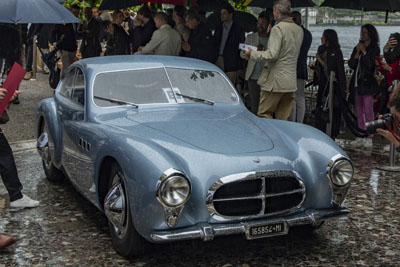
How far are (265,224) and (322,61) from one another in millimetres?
5958

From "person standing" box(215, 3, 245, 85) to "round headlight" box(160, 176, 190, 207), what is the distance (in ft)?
20.8

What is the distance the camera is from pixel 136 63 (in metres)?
6.90

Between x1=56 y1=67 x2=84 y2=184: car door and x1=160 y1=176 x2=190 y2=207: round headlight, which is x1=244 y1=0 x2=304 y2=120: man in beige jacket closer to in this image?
x1=56 y1=67 x2=84 y2=184: car door

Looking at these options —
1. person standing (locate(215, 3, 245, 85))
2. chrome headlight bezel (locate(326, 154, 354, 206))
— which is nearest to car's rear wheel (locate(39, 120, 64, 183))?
chrome headlight bezel (locate(326, 154, 354, 206))

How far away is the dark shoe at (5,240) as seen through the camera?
18.3 ft

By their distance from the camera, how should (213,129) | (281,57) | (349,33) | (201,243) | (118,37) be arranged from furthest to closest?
(118,37), (349,33), (281,57), (213,129), (201,243)

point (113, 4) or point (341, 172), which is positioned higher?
point (113, 4)

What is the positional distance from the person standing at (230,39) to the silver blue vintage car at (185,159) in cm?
411

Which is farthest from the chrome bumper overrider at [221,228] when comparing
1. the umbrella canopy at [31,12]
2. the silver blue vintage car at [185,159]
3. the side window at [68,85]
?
the umbrella canopy at [31,12]

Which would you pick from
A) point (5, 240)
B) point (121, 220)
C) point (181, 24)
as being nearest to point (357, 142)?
point (181, 24)

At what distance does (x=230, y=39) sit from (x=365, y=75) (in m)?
2.31

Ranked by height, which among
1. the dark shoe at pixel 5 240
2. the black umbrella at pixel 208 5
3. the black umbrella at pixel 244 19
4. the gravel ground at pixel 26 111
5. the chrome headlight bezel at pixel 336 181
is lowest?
the gravel ground at pixel 26 111

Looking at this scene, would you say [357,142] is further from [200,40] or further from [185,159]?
[185,159]

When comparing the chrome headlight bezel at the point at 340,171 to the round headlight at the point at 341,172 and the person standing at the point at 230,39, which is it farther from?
the person standing at the point at 230,39
